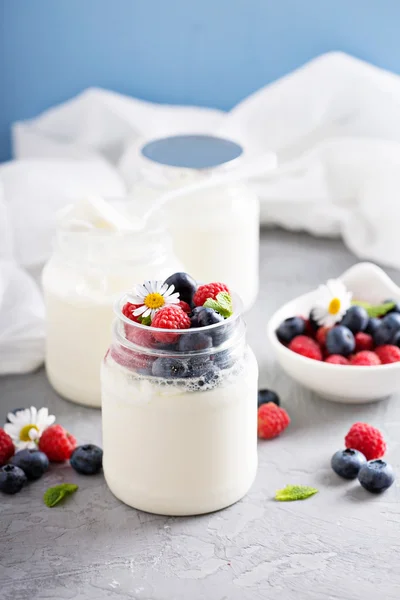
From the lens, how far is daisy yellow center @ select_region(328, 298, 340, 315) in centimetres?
173

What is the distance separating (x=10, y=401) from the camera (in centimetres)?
174

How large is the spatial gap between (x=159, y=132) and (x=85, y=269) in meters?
0.92

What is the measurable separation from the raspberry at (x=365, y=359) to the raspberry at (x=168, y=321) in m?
0.44

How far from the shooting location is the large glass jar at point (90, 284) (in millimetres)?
1638

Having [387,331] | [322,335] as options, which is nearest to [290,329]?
[322,335]

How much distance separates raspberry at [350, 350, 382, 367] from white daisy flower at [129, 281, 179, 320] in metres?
0.43

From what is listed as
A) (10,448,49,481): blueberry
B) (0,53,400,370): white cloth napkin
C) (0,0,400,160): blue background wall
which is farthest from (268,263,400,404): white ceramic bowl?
(0,0,400,160): blue background wall

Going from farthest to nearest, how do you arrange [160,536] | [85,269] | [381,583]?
[85,269] → [160,536] → [381,583]

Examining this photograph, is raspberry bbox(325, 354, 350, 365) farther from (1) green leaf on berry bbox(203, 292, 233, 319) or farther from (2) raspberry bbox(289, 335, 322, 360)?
(1) green leaf on berry bbox(203, 292, 233, 319)

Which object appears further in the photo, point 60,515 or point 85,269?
point 85,269

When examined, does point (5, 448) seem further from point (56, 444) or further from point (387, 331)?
point (387, 331)

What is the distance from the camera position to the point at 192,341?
1.30 meters

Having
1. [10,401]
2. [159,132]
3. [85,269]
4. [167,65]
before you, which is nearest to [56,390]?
[10,401]

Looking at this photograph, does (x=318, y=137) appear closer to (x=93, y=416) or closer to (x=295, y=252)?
(x=295, y=252)
